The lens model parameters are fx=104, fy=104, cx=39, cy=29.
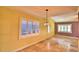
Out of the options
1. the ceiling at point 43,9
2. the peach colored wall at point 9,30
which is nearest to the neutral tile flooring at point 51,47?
the peach colored wall at point 9,30

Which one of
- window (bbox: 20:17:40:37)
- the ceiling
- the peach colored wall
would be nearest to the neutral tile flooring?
the peach colored wall

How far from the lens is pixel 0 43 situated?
2244mm

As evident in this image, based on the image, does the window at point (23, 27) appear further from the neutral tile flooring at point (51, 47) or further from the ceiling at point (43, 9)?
the neutral tile flooring at point (51, 47)

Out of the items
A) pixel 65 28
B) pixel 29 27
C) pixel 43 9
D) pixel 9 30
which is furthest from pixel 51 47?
pixel 9 30

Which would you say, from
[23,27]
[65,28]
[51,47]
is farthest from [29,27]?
[65,28]

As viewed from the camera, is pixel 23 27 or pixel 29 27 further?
pixel 29 27

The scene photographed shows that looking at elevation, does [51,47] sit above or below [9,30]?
below

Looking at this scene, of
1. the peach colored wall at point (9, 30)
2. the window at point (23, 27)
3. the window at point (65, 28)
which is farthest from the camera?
the window at point (65, 28)

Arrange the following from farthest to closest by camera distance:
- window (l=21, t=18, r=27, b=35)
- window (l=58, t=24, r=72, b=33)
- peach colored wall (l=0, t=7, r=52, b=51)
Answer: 1. window (l=58, t=24, r=72, b=33)
2. window (l=21, t=18, r=27, b=35)
3. peach colored wall (l=0, t=7, r=52, b=51)

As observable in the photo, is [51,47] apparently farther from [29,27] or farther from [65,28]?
[29,27]

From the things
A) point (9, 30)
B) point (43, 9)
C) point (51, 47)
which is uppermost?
point (43, 9)

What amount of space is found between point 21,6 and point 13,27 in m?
0.50

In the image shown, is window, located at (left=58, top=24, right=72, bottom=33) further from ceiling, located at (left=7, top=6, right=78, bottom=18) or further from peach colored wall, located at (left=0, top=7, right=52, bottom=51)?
peach colored wall, located at (left=0, top=7, right=52, bottom=51)
